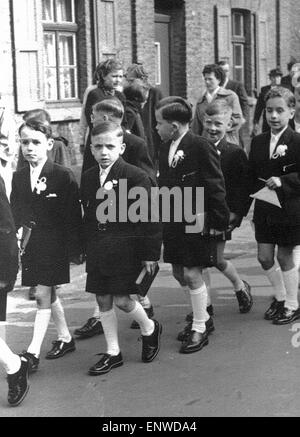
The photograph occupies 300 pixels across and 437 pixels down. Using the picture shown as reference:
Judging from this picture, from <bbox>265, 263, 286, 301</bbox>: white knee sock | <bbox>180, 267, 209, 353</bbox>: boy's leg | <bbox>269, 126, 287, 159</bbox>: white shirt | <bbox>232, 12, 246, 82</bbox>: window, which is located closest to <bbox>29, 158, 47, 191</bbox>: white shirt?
<bbox>180, 267, 209, 353</bbox>: boy's leg

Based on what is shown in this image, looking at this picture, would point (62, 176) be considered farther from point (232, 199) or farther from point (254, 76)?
point (254, 76)

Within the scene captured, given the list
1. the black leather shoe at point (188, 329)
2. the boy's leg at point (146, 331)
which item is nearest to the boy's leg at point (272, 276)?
the black leather shoe at point (188, 329)

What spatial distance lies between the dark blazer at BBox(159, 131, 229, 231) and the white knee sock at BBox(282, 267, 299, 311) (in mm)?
851

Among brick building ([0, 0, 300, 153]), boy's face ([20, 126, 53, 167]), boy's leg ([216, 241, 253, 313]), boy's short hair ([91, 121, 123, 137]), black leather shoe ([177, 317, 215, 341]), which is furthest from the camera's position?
brick building ([0, 0, 300, 153])

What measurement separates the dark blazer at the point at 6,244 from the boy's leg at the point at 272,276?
7.62ft

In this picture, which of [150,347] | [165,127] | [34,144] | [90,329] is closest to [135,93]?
[165,127]

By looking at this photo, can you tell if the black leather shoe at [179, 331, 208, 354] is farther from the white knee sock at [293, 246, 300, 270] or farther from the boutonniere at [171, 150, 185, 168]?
the boutonniere at [171, 150, 185, 168]

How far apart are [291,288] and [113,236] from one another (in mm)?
1714

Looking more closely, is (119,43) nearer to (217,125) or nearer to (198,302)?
(217,125)

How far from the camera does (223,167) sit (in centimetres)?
612

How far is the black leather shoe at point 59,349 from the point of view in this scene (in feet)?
17.9

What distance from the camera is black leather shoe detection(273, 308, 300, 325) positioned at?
6020mm

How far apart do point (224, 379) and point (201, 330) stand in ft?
2.65
